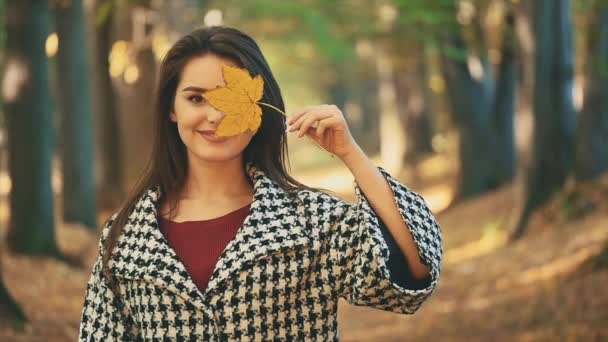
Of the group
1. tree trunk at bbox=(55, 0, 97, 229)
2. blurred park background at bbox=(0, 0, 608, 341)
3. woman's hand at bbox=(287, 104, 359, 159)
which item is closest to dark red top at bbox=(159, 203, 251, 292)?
woman's hand at bbox=(287, 104, 359, 159)

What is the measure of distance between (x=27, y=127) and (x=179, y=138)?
9.51 meters

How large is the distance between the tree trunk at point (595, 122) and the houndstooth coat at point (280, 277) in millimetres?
12059

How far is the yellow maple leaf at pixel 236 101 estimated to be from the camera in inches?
121

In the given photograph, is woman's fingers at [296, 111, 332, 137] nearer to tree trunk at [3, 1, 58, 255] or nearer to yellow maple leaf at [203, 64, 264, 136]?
yellow maple leaf at [203, 64, 264, 136]

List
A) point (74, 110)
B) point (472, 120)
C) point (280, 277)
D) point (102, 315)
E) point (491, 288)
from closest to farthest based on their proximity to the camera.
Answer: point (280, 277)
point (102, 315)
point (491, 288)
point (74, 110)
point (472, 120)

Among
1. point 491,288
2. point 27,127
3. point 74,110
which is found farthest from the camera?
point 74,110

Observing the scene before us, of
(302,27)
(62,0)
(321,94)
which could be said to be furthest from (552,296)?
(321,94)

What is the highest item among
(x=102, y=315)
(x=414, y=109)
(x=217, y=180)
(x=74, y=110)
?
(x=414, y=109)

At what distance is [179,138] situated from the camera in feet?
11.3

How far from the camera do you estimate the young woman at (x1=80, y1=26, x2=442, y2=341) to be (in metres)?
3.10

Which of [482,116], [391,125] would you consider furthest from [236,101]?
[391,125]

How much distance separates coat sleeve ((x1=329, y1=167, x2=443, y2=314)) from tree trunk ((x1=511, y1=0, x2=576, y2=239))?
38.7ft

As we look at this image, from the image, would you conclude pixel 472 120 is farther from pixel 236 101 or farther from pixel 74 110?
pixel 236 101

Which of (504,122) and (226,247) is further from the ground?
(504,122)
